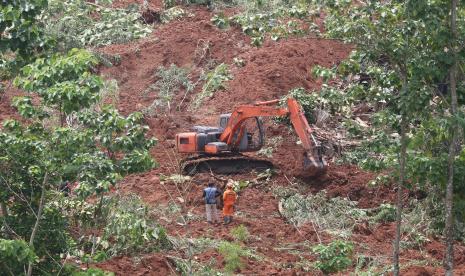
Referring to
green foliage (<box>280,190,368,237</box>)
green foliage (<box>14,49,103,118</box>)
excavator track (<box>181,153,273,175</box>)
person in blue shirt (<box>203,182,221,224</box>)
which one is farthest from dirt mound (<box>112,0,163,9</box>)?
green foliage (<box>14,49,103,118</box>)

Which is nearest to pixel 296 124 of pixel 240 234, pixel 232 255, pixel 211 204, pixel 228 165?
pixel 228 165

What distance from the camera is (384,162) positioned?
13.0m

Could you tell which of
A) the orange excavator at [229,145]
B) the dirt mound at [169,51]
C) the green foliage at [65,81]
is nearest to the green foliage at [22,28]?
the green foliage at [65,81]

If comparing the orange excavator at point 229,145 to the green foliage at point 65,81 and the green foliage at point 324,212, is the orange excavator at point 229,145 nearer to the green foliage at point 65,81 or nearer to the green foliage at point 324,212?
the green foliage at point 324,212

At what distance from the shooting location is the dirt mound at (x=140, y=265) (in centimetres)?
1452

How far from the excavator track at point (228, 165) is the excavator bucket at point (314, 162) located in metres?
1.42

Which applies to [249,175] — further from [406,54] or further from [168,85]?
[406,54]

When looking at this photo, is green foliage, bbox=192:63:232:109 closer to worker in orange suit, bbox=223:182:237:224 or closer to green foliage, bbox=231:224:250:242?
worker in orange suit, bbox=223:182:237:224

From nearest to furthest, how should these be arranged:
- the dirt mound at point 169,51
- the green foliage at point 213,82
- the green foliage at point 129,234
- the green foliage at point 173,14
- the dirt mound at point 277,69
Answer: the green foliage at point 129,234
the dirt mound at point 277,69
the green foliage at point 213,82
the dirt mound at point 169,51
the green foliage at point 173,14

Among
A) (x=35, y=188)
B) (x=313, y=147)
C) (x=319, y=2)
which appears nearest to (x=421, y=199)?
(x=313, y=147)

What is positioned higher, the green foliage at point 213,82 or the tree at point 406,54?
the tree at point 406,54

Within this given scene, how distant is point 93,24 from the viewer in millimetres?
29203

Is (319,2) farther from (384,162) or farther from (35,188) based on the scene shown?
(35,188)

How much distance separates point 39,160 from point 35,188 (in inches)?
26.7
